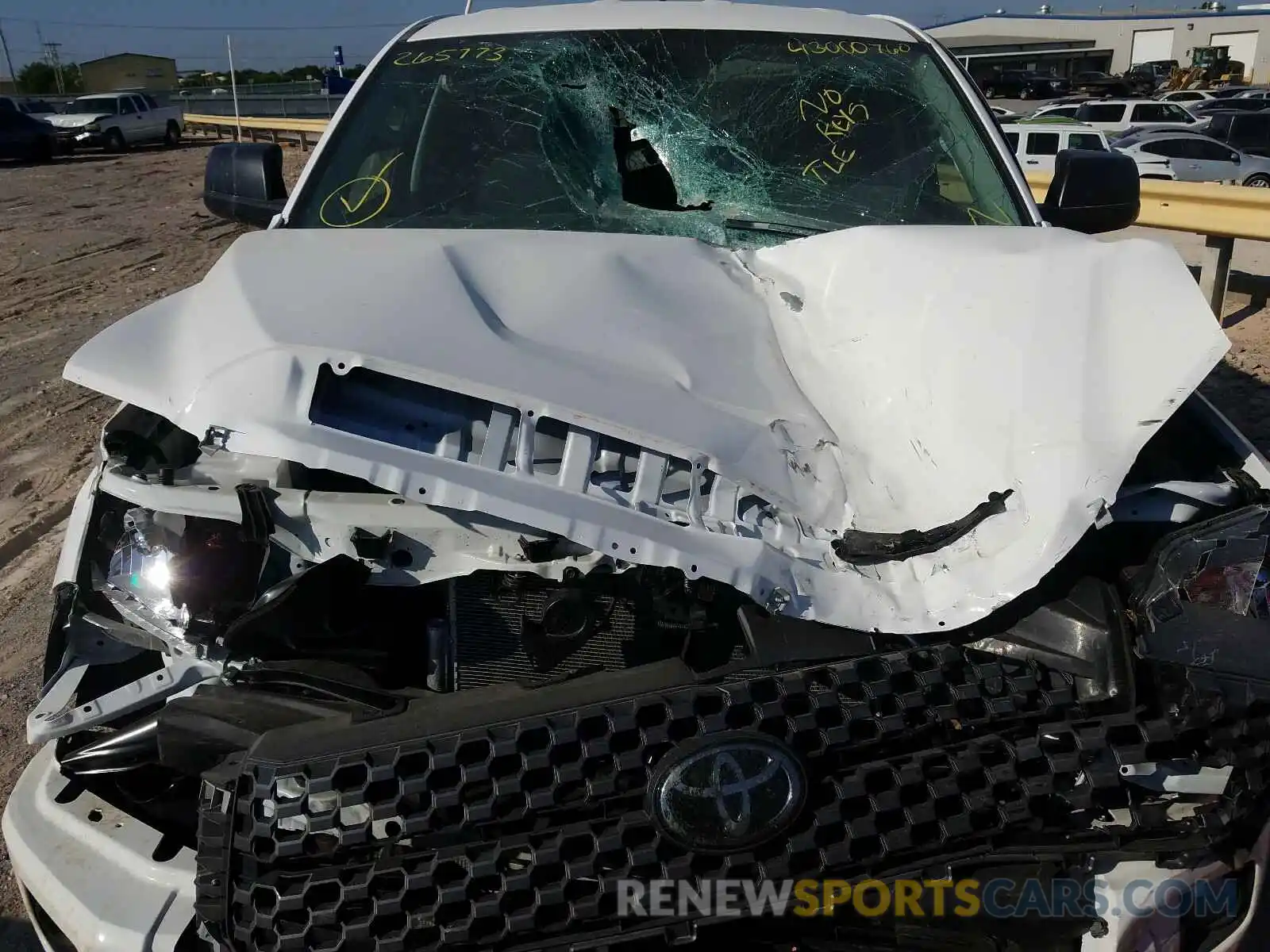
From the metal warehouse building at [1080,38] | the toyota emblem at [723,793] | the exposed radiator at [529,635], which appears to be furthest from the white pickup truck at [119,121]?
the metal warehouse building at [1080,38]

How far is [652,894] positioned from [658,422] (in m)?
0.82

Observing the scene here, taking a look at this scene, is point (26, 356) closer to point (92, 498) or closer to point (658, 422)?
point (92, 498)

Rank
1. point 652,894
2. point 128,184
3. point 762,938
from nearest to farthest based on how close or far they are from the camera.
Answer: point 652,894 < point 762,938 < point 128,184

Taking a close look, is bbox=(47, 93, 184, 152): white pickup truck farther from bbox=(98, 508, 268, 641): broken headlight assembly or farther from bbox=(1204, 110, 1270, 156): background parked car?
bbox=(98, 508, 268, 641): broken headlight assembly

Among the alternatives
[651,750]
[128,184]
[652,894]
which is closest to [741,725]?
[651,750]

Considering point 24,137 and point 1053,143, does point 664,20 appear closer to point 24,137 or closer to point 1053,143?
point 1053,143

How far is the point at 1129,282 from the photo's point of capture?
199cm

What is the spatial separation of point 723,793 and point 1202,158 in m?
19.8

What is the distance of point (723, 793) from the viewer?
1472 millimetres

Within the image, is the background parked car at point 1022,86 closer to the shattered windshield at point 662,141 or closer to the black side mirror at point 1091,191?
the black side mirror at point 1091,191

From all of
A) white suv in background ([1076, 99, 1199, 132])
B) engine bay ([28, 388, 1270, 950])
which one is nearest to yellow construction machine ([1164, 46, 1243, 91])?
white suv in background ([1076, 99, 1199, 132])

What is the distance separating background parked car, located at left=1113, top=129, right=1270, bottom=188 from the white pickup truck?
22.8 meters

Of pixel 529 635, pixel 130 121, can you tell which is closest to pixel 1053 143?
pixel 529 635

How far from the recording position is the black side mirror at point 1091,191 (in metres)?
3.14
